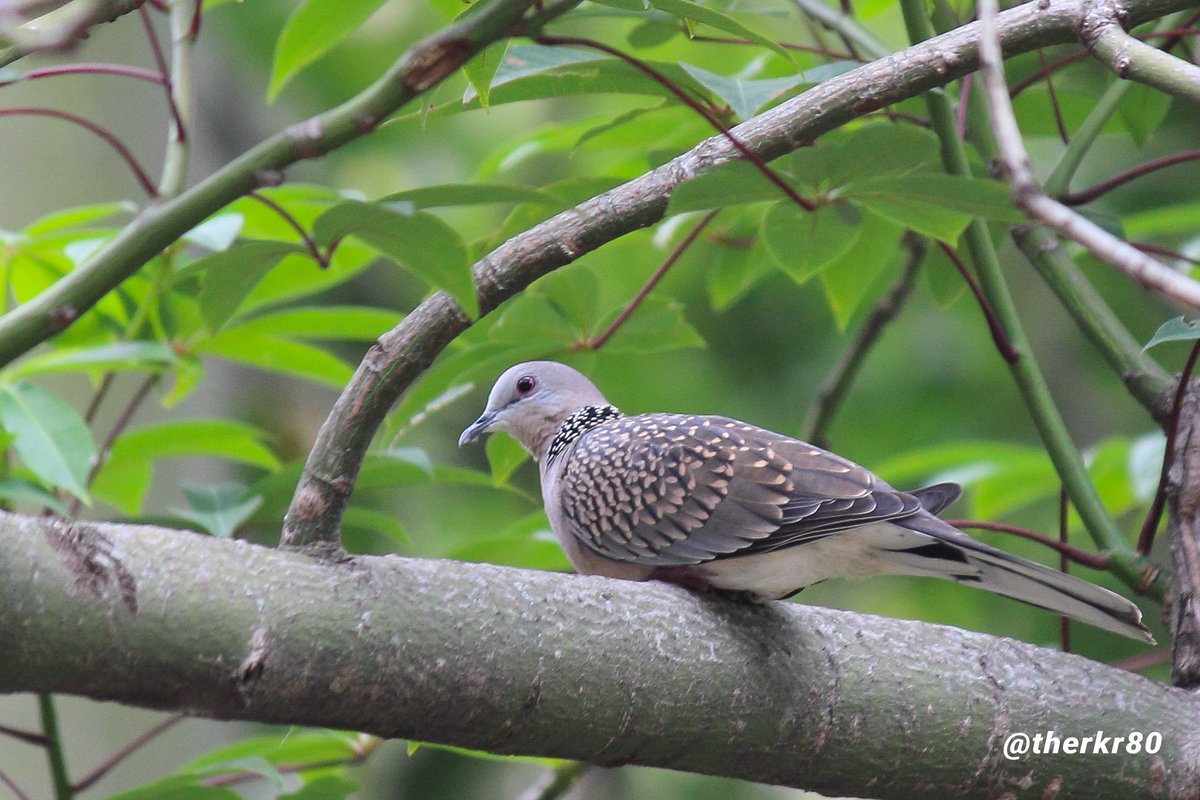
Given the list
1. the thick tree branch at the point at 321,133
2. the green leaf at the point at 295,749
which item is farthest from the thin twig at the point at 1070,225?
the green leaf at the point at 295,749

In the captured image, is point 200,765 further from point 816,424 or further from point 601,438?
point 816,424

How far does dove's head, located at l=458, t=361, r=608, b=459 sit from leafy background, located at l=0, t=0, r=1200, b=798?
0.57ft

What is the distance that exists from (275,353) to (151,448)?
299mm

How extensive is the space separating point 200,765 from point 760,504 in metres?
1.06

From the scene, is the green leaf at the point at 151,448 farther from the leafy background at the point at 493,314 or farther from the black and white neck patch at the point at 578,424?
the black and white neck patch at the point at 578,424

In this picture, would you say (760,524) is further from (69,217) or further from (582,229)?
(69,217)

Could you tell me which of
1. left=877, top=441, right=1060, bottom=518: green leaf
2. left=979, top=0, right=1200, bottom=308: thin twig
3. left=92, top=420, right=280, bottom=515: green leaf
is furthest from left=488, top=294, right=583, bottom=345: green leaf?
left=979, top=0, right=1200, bottom=308: thin twig

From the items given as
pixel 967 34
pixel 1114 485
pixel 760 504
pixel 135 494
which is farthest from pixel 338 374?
pixel 1114 485

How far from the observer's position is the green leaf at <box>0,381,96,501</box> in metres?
1.96

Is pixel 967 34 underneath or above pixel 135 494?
above

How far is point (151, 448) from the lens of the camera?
2.44m

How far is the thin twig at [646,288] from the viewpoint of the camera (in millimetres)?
2301

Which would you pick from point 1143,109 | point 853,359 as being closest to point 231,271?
point 853,359

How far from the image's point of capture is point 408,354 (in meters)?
1.55
